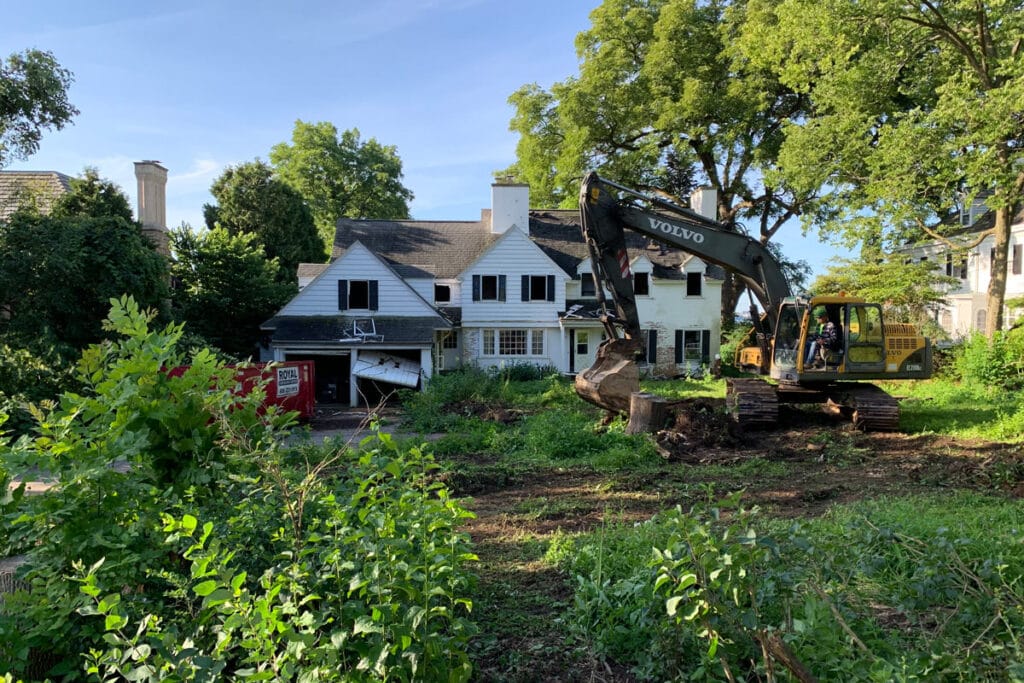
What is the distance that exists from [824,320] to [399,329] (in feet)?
49.3

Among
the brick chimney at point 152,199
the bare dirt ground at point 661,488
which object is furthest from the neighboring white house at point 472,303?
the bare dirt ground at point 661,488

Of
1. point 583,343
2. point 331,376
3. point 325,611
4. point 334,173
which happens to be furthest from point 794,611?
point 334,173

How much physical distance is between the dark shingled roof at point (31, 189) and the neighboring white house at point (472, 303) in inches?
316

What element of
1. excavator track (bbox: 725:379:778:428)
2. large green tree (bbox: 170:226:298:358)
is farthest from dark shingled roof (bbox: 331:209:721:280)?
excavator track (bbox: 725:379:778:428)

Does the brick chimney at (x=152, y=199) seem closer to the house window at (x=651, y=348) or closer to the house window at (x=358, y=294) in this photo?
the house window at (x=358, y=294)

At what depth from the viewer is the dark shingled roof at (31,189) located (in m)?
20.0

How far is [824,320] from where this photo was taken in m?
14.0

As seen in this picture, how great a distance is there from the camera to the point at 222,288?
26.8 metres

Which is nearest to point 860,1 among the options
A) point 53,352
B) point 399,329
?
point 399,329

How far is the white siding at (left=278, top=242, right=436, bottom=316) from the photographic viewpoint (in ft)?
82.3

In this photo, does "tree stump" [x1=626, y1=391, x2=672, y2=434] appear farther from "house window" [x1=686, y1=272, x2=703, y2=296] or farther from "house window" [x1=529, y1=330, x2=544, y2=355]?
"house window" [x1=686, y1=272, x2=703, y2=296]

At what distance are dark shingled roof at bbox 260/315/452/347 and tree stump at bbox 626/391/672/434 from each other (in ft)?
39.9

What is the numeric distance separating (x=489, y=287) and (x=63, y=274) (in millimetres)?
15100

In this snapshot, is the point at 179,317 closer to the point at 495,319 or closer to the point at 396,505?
the point at 495,319
